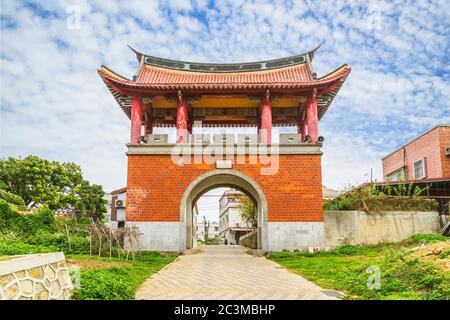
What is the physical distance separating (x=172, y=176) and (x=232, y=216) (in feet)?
86.2

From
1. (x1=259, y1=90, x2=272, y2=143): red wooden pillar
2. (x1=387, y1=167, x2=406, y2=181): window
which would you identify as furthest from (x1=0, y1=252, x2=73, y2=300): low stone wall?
(x1=387, y1=167, x2=406, y2=181): window

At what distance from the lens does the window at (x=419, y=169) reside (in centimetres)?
2145

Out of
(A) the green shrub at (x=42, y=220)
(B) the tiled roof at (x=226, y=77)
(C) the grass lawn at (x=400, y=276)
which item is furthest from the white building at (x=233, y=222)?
(C) the grass lawn at (x=400, y=276)

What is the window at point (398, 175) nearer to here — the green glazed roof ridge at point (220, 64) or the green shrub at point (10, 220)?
the green glazed roof ridge at point (220, 64)

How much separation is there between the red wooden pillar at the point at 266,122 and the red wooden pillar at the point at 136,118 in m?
4.14

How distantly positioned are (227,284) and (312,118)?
8136 mm

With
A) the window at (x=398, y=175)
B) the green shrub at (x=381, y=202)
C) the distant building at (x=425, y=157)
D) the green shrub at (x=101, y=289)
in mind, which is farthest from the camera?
the window at (x=398, y=175)

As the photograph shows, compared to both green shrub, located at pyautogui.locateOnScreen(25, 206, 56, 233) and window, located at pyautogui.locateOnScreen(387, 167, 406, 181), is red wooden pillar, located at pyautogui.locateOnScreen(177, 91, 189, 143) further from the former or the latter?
window, located at pyautogui.locateOnScreen(387, 167, 406, 181)

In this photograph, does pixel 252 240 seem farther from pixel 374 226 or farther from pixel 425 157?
pixel 425 157

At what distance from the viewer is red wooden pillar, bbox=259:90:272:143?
1346cm

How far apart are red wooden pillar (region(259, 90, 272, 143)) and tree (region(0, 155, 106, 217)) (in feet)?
45.8

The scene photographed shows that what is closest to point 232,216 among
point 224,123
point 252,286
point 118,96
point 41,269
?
point 224,123

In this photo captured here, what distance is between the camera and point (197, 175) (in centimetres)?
1322
